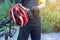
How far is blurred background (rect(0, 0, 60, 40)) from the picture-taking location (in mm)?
7801

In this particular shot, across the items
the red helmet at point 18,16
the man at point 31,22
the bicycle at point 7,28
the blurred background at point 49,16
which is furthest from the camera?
the blurred background at point 49,16

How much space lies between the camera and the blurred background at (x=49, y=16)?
7801 millimetres

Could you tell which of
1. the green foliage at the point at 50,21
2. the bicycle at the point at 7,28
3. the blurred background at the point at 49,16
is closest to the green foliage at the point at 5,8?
the blurred background at the point at 49,16

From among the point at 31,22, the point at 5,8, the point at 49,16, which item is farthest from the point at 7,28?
the point at 5,8

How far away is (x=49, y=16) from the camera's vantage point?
8.11 meters

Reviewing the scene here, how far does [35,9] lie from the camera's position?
11.6ft

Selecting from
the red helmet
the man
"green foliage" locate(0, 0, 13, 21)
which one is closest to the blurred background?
"green foliage" locate(0, 0, 13, 21)

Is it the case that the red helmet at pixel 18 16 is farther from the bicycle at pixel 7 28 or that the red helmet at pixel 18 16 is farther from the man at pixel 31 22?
the man at pixel 31 22

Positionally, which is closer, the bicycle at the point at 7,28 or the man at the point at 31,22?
the bicycle at the point at 7,28

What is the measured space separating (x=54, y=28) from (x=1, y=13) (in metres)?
1.71

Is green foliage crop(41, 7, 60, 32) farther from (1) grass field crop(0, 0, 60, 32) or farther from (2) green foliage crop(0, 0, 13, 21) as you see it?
(2) green foliage crop(0, 0, 13, 21)

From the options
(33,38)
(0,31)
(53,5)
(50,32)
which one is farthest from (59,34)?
(0,31)

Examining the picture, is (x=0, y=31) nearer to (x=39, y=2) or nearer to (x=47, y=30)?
(x=39, y=2)

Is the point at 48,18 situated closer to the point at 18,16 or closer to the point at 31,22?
the point at 31,22
